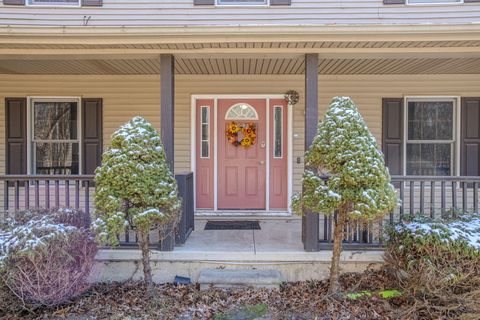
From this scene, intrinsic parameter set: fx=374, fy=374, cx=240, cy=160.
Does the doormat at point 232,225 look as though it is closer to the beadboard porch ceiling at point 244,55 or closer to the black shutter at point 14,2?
the beadboard porch ceiling at point 244,55

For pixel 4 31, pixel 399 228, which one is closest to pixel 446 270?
pixel 399 228

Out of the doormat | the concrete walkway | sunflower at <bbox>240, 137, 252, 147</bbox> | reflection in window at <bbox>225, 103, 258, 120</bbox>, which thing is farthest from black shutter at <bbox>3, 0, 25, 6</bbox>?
the doormat

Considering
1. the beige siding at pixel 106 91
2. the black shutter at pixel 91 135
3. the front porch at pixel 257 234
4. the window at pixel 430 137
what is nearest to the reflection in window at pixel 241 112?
the beige siding at pixel 106 91

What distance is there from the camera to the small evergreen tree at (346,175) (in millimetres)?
3404

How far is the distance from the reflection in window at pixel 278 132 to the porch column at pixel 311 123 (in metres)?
1.86

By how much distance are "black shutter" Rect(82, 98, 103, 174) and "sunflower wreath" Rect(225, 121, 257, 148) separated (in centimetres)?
217

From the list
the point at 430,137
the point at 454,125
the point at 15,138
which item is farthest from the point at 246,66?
the point at 15,138

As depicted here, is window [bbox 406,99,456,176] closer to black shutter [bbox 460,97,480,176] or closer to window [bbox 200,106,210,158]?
black shutter [bbox 460,97,480,176]

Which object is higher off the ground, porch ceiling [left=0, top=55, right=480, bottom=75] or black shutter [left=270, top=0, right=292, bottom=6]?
black shutter [left=270, top=0, right=292, bottom=6]

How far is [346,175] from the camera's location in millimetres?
3420

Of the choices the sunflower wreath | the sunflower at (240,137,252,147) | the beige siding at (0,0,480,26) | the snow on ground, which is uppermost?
the beige siding at (0,0,480,26)

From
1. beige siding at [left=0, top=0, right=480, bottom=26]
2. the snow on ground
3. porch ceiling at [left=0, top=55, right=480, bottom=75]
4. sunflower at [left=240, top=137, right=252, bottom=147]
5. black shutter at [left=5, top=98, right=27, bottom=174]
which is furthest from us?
sunflower at [left=240, top=137, right=252, bottom=147]

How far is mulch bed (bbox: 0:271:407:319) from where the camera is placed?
352 centimetres

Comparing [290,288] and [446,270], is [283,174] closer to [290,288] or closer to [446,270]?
[290,288]
